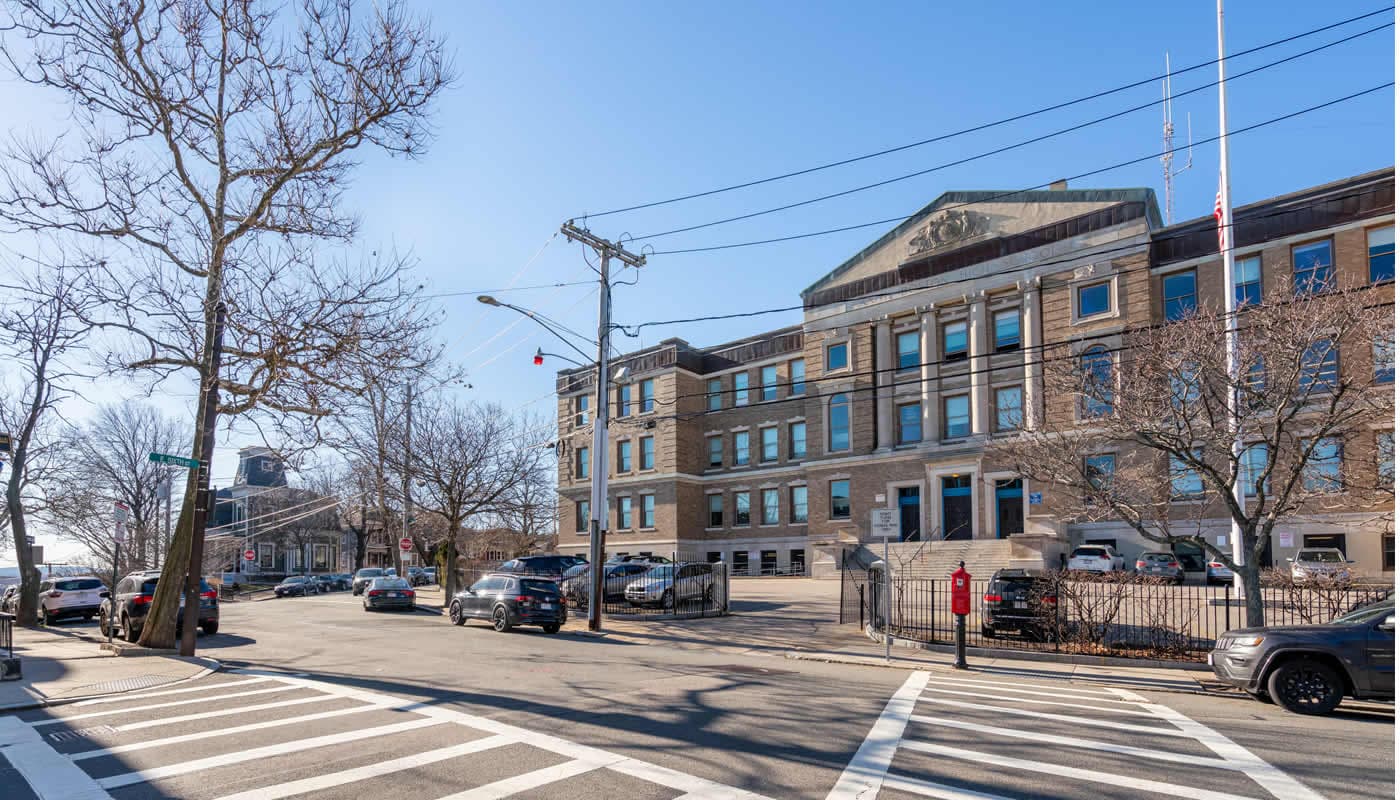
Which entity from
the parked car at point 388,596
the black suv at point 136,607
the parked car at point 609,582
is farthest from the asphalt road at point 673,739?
the parked car at point 388,596

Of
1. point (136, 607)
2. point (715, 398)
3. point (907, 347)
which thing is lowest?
point (136, 607)

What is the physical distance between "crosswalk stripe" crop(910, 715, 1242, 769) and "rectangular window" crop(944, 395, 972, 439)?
33.8m

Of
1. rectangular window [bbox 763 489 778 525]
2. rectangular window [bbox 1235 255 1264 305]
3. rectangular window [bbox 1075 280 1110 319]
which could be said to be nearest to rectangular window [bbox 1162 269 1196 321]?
rectangular window [bbox 1235 255 1264 305]

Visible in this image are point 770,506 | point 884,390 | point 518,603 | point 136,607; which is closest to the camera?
point 136,607

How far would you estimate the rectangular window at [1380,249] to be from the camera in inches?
1203

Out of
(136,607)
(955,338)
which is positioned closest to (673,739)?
(136,607)

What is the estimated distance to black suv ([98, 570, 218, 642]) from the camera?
1956 centimetres

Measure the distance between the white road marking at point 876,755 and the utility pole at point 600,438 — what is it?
1296cm

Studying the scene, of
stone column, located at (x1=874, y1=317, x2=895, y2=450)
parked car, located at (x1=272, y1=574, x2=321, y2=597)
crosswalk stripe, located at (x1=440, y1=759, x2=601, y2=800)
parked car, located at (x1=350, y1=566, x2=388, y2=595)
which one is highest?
stone column, located at (x1=874, y1=317, x2=895, y2=450)

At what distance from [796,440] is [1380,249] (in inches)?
1106

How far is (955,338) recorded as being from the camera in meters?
42.2

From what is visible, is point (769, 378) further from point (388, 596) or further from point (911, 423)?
point (388, 596)

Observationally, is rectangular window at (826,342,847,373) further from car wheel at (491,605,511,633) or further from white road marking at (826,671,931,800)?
white road marking at (826,671,931,800)

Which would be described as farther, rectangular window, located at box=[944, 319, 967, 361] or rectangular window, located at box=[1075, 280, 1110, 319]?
rectangular window, located at box=[944, 319, 967, 361]
